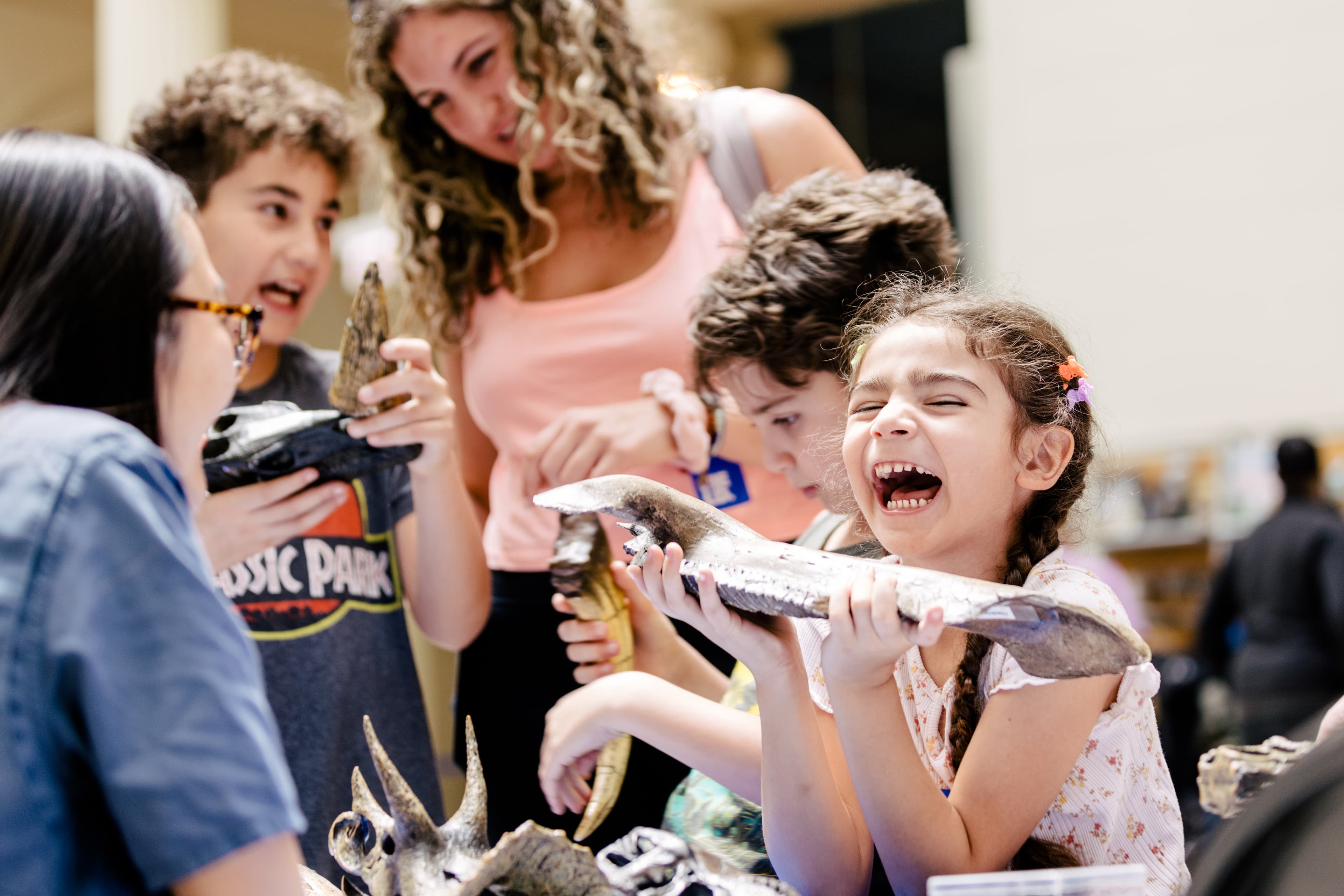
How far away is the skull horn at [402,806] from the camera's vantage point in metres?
1.03

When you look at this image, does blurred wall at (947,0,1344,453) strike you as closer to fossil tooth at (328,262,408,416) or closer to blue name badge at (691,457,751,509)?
blue name badge at (691,457,751,509)

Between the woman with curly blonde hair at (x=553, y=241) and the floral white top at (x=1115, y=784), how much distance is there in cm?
60

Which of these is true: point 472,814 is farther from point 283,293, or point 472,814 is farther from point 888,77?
point 888,77

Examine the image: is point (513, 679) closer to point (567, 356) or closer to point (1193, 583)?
point (567, 356)

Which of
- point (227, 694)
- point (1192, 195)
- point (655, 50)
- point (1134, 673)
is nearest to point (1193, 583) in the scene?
point (1192, 195)

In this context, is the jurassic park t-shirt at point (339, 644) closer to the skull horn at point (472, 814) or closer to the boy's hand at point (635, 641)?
the boy's hand at point (635, 641)

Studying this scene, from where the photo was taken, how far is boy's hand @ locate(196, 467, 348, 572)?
1436 mm

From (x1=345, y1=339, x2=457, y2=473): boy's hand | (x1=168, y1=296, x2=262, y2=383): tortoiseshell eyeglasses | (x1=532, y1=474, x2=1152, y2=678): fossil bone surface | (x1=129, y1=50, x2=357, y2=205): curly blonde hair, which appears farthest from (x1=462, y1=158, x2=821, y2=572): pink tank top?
(x1=168, y1=296, x2=262, y2=383): tortoiseshell eyeglasses

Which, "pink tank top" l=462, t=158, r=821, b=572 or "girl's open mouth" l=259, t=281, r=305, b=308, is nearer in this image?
"pink tank top" l=462, t=158, r=821, b=572

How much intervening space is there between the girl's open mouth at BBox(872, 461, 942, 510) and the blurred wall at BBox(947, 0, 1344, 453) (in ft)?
15.7

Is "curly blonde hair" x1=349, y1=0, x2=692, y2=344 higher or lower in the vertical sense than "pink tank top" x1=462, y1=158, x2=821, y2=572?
higher

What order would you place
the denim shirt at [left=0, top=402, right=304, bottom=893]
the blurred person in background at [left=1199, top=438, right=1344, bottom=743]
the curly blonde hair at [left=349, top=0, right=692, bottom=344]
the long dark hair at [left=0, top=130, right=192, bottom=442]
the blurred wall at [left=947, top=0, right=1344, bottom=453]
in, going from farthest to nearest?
1. the blurred wall at [left=947, top=0, right=1344, bottom=453]
2. the blurred person in background at [left=1199, top=438, right=1344, bottom=743]
3. the curly blonde hair at [left=349, top=0, right=692, bottom=344]
4. the long dark hair at [left=0, top=130, right=192, bottom=442]
5. the denim shirt at [left=0, top=402, right=304, bottom=893]

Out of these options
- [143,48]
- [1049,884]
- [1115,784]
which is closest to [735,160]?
[1115,784]

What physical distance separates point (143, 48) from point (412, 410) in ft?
9.39
